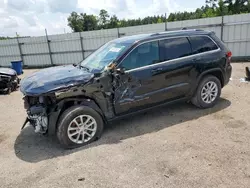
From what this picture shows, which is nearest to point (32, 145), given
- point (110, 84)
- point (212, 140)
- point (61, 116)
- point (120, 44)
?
point (61, 116)

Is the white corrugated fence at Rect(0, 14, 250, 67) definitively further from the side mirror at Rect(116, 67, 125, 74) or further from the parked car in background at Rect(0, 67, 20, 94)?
the side mirror at Rect(116, 67, 125, 74)

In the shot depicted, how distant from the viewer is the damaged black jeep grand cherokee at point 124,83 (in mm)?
3516

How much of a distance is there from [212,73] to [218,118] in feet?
3.51

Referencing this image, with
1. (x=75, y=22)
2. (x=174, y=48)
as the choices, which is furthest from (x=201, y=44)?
(x=75, y=22)

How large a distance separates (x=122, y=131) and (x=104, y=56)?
1517 millimetres

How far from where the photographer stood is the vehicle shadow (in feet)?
11.9

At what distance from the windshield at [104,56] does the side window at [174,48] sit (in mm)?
702

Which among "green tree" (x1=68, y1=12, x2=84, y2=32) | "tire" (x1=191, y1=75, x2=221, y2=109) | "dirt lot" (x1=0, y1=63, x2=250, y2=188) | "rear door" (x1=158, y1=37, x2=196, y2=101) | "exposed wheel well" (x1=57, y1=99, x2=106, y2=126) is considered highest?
"green tree" (x1=68, y1=12, x2=84, y2=32)

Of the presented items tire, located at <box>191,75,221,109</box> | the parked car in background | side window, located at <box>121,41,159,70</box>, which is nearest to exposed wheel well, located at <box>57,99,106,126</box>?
side window, located at <box>121,41,159,70</box>

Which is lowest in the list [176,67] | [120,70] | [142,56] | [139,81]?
[139,81]

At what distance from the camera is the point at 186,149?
337 cm

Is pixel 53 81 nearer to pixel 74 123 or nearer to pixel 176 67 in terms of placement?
pixel 74 123

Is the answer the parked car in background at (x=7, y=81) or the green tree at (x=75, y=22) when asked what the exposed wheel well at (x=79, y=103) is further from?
the green tree at (x=75, y=22)

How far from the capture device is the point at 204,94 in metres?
4.82
